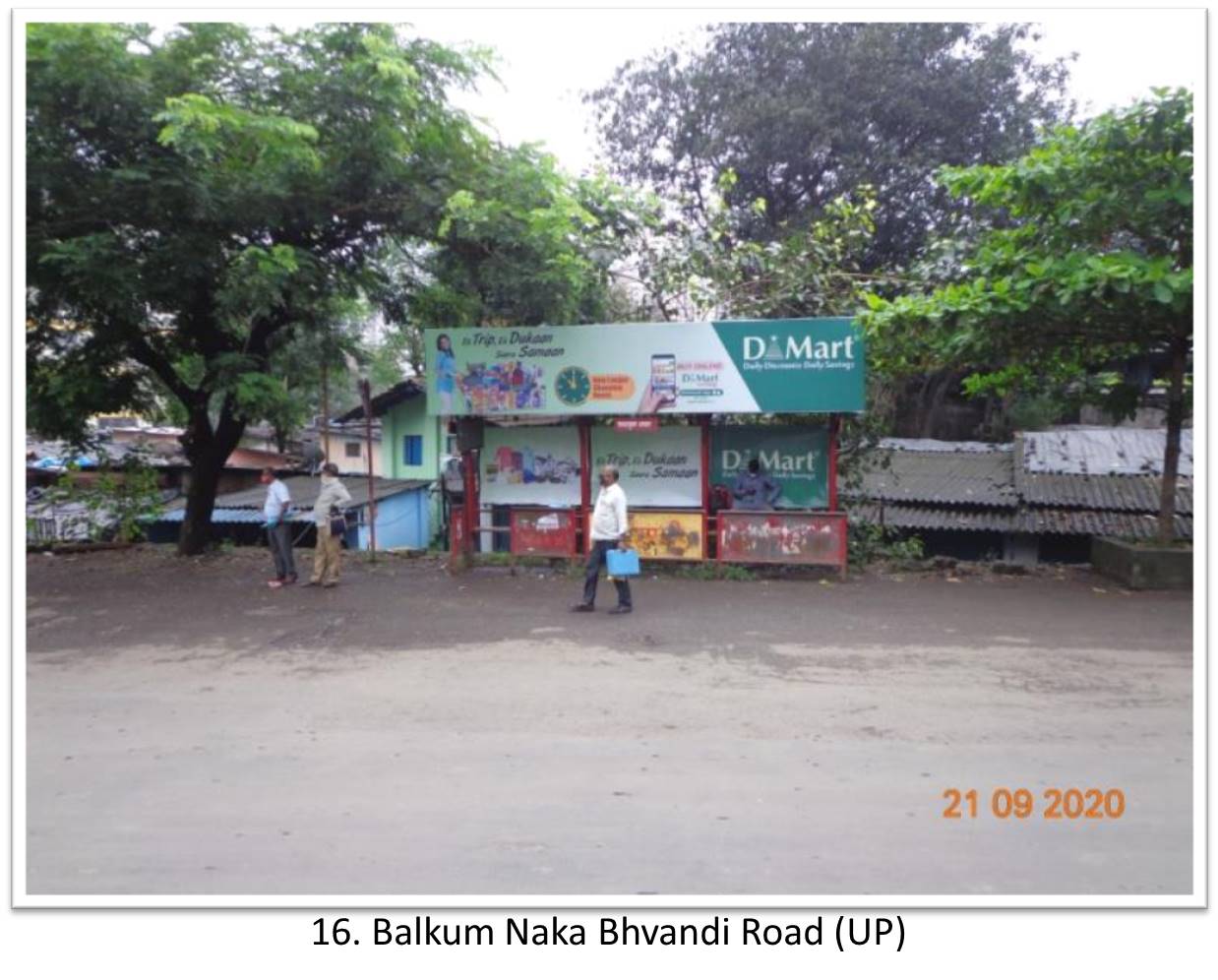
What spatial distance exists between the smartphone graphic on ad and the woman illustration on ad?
2657 mm

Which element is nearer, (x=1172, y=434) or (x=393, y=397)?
(x=1172, y=434)

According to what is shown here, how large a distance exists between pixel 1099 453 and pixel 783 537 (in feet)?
39.3

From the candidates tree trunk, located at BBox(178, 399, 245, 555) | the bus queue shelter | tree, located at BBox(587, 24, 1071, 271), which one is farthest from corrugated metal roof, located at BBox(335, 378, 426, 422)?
the bus queue shelter

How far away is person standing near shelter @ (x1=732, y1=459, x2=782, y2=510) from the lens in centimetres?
1177

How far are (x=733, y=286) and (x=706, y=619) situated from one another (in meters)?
6.17

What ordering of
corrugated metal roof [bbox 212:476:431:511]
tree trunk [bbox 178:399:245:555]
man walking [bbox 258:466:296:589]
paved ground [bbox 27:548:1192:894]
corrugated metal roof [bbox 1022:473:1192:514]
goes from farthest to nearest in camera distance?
corrugated metal roof [bbox 212:476:431:511] → corrugated metal roof [bbox 1022:473:1192:514] → tree trunk [bbox 178:399:245:555] → man walking [bbox 258:466:296:589] → paved ground [bbox 27:548:1192:894]

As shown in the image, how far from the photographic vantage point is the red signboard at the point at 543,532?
11984 millimetres

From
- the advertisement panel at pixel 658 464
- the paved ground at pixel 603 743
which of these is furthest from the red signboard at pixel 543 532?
the paved ground at pixel 603 743

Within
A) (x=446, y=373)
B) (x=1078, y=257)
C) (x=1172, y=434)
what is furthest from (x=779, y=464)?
(x=1172, y=434)

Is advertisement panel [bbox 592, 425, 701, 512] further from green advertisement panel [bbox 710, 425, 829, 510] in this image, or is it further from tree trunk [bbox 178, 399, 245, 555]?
tree trunk [bbox 178, 399, 245, 555]

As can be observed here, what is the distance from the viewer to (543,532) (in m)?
12.1

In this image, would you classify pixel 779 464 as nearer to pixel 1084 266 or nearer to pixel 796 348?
pixel 796 348

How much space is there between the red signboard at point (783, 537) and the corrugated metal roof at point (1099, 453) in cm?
972

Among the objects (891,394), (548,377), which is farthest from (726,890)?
(891,394)
